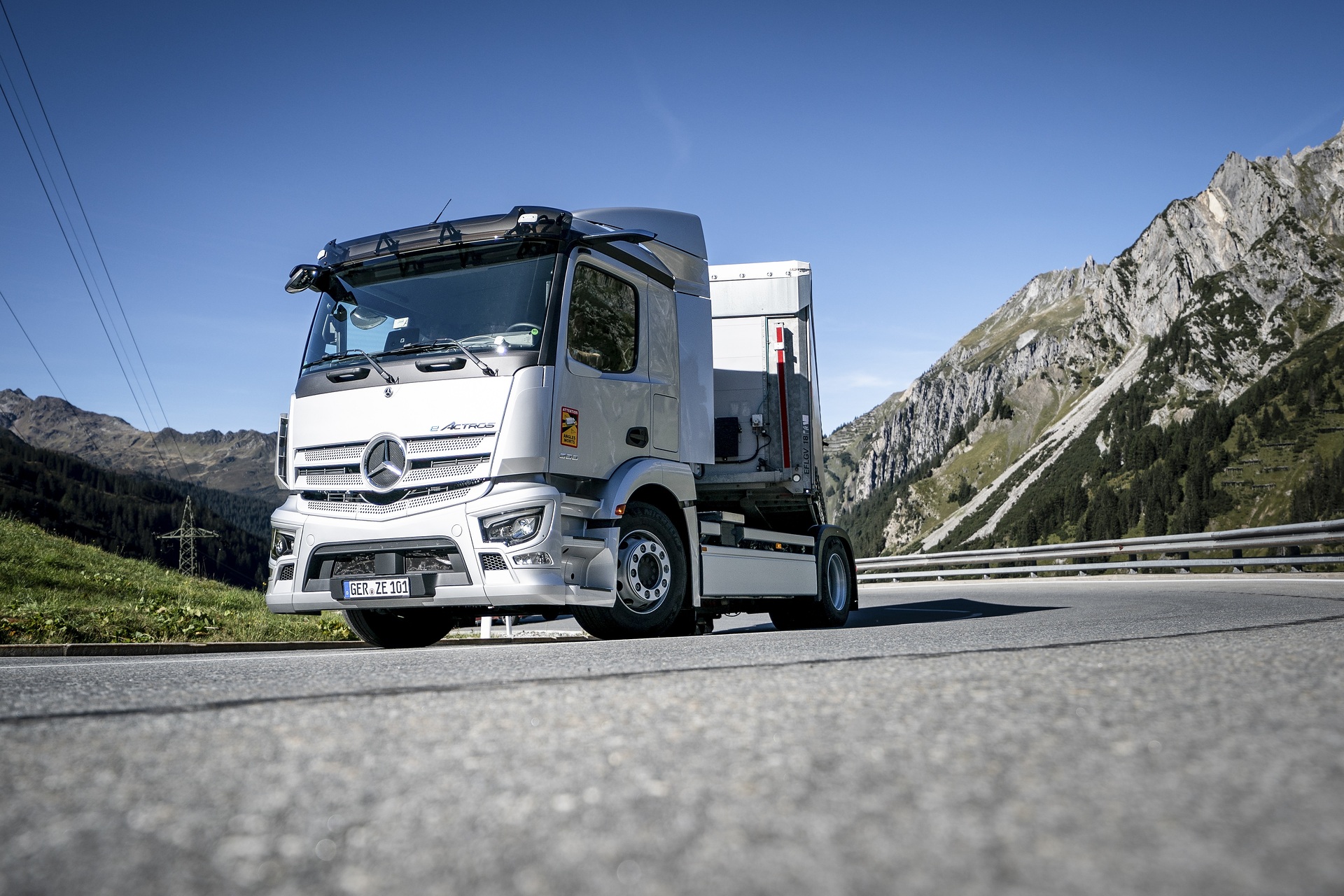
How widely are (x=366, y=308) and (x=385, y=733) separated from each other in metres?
5.63

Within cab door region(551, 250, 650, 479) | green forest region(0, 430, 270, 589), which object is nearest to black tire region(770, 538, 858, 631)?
cab door region(551, 250, 650, 479)

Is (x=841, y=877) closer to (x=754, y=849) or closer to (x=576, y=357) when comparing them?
(x=754, y=849)

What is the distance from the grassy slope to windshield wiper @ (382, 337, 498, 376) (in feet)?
12.3

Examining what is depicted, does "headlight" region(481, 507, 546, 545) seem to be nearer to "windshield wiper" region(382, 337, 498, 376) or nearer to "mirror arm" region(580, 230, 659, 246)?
"windshield wiper" region(382, 337, 498, 376)

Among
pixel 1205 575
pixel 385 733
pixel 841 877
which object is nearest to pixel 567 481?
pixel 385 733

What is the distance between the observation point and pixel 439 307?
7148 mm

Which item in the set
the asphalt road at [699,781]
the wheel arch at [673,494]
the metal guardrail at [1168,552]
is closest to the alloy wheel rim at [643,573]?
the wheel arch at [673,494]

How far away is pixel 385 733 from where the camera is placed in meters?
2.36

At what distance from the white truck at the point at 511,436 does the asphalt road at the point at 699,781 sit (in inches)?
116

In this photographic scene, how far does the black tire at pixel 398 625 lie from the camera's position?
789 cm

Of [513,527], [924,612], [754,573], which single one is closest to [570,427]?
[513,527]

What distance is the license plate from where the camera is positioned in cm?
656

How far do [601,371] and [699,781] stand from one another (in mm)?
5586

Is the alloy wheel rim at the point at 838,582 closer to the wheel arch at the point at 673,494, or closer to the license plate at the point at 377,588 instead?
the wheel arch at the point at 673,494
